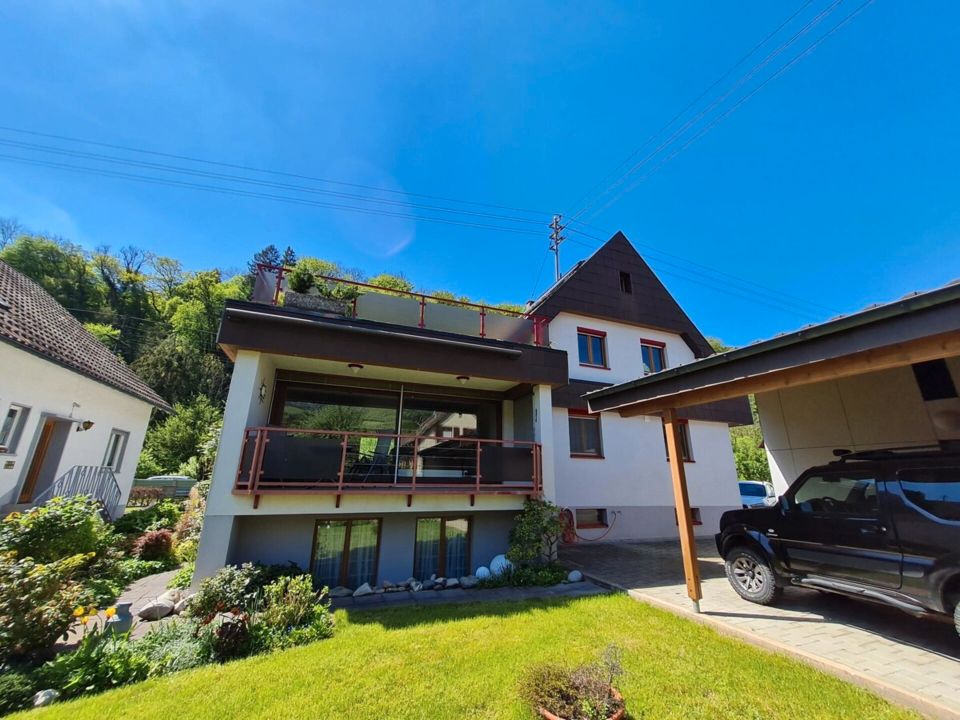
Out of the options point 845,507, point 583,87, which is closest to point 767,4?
point 583,87

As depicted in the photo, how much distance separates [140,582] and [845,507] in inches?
480

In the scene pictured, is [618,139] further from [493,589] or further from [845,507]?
[493,589]

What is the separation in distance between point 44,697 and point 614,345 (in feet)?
46.1

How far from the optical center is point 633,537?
11.9 meters

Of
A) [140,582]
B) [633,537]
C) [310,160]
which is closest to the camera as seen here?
[140,582]

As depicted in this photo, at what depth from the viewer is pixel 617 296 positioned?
46.4ft

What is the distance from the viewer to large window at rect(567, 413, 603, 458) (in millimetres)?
12000

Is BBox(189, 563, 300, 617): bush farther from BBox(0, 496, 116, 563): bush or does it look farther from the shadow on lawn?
BBox(0, 496, 116, 563): bush

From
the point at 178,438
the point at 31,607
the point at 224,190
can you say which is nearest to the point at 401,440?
the point at 31,607

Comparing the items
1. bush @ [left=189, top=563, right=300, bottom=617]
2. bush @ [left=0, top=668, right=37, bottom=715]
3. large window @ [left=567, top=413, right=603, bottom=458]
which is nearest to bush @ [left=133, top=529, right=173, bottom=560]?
bush @ [left=189, top=563, right=300, bottom=617]

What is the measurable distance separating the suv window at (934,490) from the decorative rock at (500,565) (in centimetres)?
609

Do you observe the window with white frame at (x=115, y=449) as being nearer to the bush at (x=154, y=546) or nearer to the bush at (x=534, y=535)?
the bush at (x=154, y=546)

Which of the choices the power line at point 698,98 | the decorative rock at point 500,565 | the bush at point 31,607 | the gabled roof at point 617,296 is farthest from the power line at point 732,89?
the bush at point 31,607

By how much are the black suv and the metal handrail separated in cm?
1310
